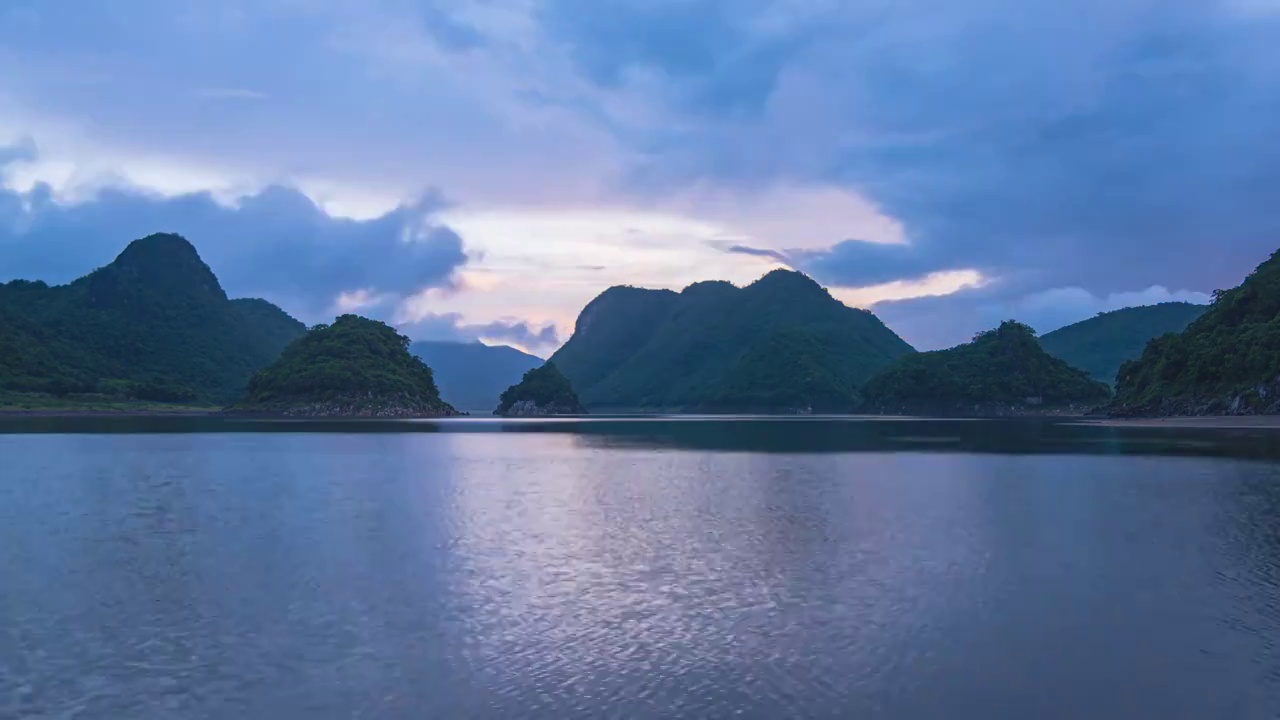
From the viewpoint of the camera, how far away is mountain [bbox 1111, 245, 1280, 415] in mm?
126562

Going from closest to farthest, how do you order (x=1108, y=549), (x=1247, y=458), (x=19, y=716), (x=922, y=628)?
(x=19, y=716) → (x=922, y=628) → (x=1108, y=549) → (x=1247, y=458)

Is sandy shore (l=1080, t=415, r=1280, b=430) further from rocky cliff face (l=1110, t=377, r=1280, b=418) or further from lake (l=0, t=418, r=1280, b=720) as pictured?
lake (l=0, t=418, r=1280, b=720)

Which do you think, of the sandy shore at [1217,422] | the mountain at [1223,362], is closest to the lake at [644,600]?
the sandy shore at [1217,422]

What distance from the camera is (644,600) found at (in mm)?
22266

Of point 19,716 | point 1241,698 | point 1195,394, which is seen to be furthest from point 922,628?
point 1195,394

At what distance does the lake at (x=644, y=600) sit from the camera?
15.0 metres

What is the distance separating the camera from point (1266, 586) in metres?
23.3

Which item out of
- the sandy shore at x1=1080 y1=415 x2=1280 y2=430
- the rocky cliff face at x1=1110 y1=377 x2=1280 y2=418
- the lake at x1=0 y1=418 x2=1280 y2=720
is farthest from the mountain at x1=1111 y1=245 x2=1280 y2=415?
the lake at x1=0 y1=418 x2=1280 y2=720

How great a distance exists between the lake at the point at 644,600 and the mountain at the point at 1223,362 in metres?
94.8

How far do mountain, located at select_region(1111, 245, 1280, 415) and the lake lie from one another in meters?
94.8

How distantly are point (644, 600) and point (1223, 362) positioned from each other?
148m

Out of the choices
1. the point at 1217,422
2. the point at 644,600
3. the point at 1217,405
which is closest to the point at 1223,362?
the point at 1217,405

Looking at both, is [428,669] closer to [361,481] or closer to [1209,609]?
[1209,609]

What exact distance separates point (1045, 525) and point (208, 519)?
115ft
